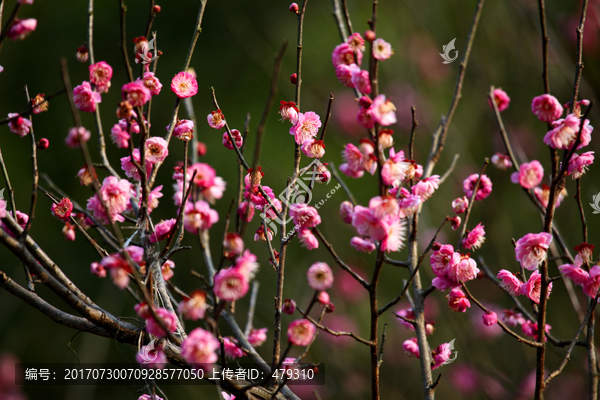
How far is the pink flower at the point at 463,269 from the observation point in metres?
0.94

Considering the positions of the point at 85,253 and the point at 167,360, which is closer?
the point at 167,360

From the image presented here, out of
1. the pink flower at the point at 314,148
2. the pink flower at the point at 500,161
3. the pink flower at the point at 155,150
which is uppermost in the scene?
the pink flower at the point at 500,161

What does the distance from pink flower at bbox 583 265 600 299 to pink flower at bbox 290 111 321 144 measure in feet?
2.34

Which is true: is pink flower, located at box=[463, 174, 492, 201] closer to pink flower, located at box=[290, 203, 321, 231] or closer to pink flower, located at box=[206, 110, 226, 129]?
pink flower, located at box=[290, 203, 321, 231]

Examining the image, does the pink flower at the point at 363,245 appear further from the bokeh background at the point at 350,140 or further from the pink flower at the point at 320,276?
the bokeh background at the point at 350,140

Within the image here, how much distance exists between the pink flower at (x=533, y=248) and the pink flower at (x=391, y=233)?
1.07 ft

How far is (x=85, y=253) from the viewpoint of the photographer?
4582mm

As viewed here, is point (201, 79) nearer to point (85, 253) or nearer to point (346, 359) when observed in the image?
point (85, 253)

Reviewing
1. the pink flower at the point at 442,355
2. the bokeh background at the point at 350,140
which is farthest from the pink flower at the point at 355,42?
the bokeh background at the point at 350,140

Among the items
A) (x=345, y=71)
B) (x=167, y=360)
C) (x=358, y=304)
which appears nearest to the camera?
(x=167, y=360)

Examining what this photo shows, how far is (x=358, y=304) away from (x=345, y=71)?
2869mm

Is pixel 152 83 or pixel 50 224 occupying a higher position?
pixel 50 224

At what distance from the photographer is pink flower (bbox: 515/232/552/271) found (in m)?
0.90

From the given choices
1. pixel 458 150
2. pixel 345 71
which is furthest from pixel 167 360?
pixel 458 150
